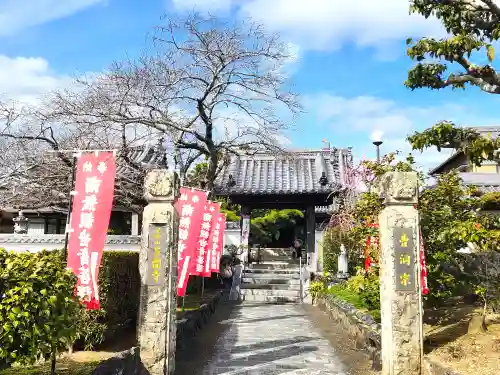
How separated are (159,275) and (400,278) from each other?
3802 millimetres

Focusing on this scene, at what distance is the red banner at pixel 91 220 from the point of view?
7.45m

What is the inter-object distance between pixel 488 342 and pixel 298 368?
3132 mm

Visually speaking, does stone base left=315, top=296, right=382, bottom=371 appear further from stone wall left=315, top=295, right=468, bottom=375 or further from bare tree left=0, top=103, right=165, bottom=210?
bare tree left=0, top=103, right=165, bottom=210

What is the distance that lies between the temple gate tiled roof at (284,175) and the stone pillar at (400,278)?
14.2 meters

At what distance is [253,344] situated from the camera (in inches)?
421

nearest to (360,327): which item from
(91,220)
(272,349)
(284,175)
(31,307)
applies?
(272,349)

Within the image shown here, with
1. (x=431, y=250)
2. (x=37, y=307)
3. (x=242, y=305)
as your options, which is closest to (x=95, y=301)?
(x=37, y=307)

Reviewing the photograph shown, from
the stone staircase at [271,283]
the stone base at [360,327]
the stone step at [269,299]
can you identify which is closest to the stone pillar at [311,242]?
the stone staircase at [271,283]

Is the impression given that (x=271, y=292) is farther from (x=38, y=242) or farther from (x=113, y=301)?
(x=113, y=301)

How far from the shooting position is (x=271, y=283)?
2156cm

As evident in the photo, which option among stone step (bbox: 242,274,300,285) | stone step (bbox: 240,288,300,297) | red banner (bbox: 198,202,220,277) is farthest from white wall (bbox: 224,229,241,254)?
red banner (bbox: 198,202,220,277)

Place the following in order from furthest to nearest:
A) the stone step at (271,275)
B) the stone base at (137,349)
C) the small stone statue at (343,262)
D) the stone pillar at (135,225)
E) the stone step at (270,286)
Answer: the stone pillar at (135,225) < the stone step at (271,275) < the stone step at (270,286) < the small stone statue at (343,262) < the stone base at (137,349)

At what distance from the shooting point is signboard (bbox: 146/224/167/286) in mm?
7457

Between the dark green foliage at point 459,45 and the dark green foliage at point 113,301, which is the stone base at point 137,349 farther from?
the dark green foliage at point 459,45
